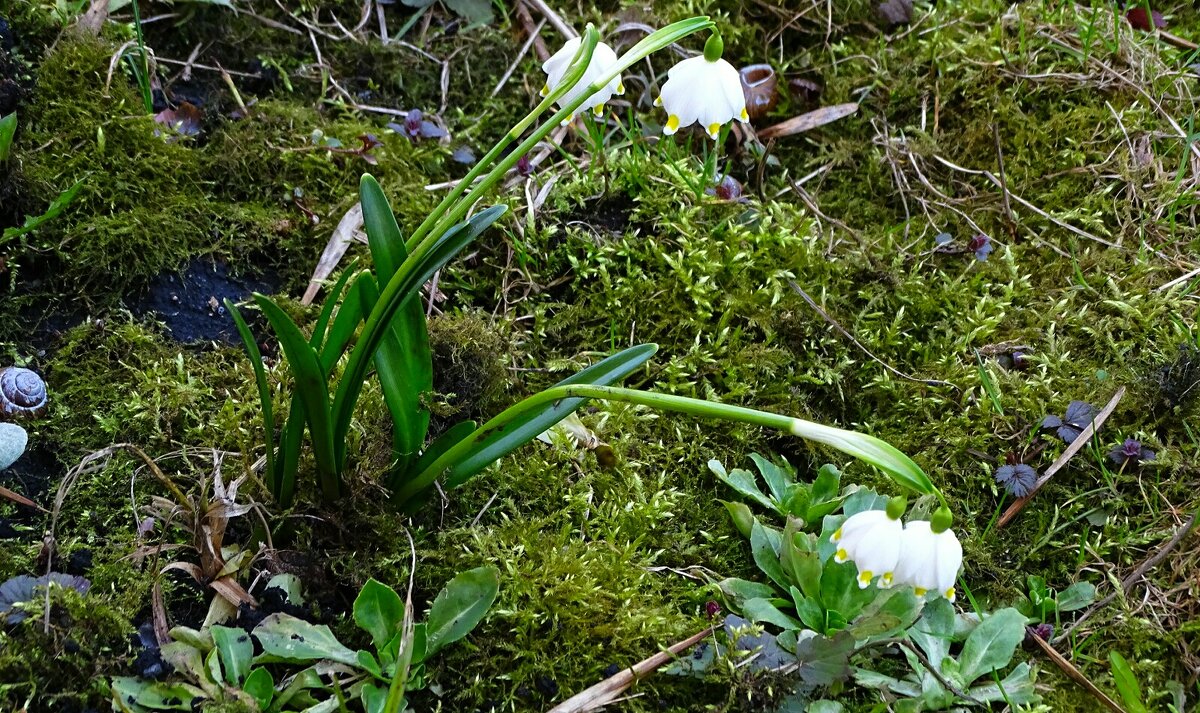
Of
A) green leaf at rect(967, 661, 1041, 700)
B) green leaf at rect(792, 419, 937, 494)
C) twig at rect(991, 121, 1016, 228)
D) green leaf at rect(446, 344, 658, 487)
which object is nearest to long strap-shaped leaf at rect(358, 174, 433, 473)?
green leaf at rect(446, 344, 658, 487)

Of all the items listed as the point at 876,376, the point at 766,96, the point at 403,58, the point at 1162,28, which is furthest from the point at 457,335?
the point at 1162,28

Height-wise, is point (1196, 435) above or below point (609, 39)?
below

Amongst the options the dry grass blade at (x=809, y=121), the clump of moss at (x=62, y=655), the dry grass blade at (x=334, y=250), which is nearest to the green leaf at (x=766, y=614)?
the clump of moss at (x=62, y=655)

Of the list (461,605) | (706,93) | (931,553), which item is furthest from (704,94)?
(461,605)

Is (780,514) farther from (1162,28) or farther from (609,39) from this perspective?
(1162,28)

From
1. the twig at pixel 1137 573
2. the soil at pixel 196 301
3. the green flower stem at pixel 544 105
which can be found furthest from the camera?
the soil at pixel 196 301

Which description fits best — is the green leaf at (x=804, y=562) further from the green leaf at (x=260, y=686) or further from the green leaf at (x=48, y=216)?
the green leaf at (x=48, y=216)

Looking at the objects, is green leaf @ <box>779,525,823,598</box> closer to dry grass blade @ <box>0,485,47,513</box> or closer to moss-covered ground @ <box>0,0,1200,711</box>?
moss-covered ground @ <box>0,0,1200,711</box>
